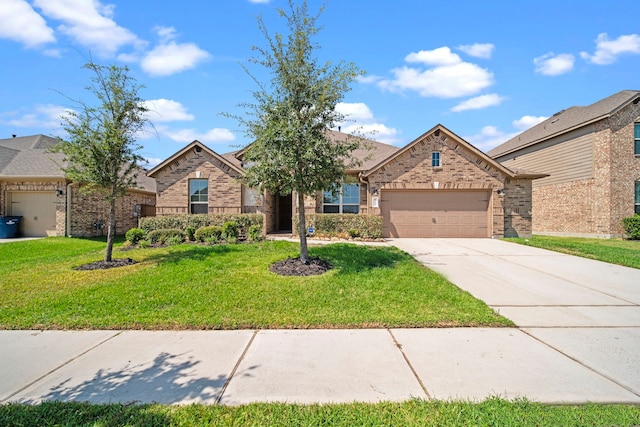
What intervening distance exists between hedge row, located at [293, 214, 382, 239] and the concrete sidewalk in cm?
935

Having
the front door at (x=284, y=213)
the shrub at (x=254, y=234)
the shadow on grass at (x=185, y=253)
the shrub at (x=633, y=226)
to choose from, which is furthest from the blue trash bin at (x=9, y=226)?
the shrub at (x=633, y=226)

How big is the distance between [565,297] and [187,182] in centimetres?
1456

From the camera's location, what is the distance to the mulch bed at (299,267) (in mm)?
7062

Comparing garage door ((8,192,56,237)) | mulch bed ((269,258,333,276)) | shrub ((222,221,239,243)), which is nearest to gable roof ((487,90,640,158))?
mulch bed ((269,258,333,276))

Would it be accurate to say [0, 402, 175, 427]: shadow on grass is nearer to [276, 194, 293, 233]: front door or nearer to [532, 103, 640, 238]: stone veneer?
[276, 194, 293, 233]: front door

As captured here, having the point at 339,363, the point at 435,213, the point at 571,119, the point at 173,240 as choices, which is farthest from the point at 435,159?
the point at 339,363

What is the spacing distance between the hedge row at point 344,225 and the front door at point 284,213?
3606 millimetres

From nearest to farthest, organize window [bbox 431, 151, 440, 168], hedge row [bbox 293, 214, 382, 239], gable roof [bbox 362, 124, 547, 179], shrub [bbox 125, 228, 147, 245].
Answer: shrub [bbox 125, 228, 147, 245]
hedge row [bbox 293, 214, 382, 239]
gable roof [bbox 362, 124, 547, 179]
window [bbox 431, 151, 440, 168]

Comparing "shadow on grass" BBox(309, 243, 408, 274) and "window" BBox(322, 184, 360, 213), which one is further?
"window" BBox(322, 184, 360, 213)

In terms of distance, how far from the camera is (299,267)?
736 cm

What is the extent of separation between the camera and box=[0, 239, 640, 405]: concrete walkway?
9.39 ft

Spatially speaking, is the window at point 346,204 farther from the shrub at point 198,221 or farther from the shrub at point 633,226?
the shrub at point 633,226

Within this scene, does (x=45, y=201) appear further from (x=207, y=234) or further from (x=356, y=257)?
(x=356, y=257)

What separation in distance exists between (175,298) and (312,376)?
138 inches
